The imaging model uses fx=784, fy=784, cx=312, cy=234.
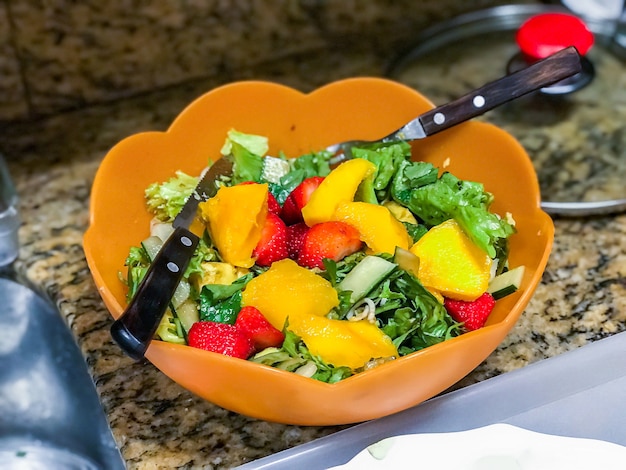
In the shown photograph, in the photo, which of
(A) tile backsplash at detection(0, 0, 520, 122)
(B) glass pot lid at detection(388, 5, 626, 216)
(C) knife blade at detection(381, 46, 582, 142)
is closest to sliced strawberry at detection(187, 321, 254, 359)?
(C) knife blade at detection(381, 46, 582, 142)

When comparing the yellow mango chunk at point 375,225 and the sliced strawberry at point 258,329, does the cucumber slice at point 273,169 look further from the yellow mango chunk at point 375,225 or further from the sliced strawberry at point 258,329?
the sliced strawberry at point 258,329

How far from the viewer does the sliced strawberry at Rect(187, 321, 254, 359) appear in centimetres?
75

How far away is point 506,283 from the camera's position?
820 mm

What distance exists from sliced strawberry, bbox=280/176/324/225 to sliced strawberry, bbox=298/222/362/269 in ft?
0.18

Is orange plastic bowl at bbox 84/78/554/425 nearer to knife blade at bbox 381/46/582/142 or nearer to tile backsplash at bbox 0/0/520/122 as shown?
knife blade at bbox 381/46/582/142

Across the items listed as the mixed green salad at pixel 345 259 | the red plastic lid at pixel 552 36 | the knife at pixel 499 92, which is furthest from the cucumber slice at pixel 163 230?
the red plastic lid at pixel 552 36

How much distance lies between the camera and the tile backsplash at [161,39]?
1173mm

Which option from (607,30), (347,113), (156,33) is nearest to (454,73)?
(607,30)

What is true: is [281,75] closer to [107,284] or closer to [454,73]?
[454,73]

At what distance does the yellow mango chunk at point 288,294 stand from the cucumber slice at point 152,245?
0.40 ft

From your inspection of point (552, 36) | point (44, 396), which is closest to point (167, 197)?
point (44, 396)

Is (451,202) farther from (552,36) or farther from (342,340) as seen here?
(552,36)

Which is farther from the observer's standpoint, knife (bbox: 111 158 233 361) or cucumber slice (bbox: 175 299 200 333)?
cucumber slice (bbox: 175 299 200 333)

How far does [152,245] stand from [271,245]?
5.2 inches
